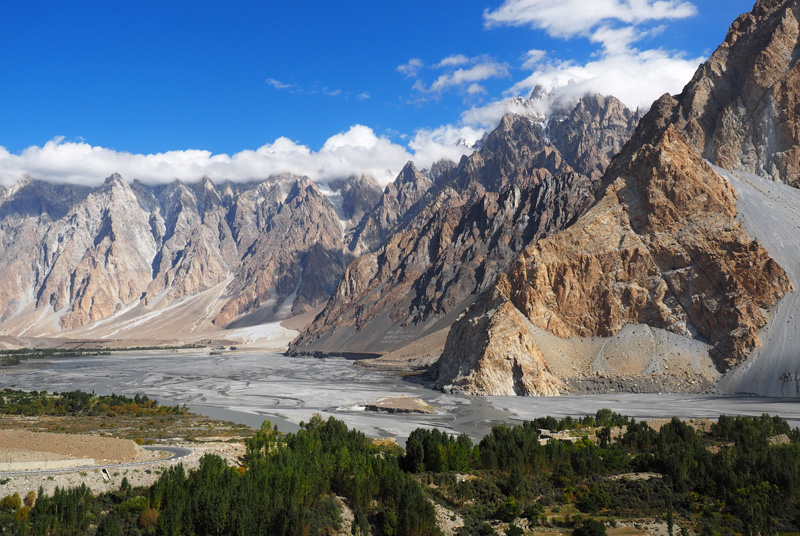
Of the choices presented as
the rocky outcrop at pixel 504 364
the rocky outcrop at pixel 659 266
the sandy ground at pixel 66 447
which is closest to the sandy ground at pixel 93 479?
the sandy ground at pixel 66 447

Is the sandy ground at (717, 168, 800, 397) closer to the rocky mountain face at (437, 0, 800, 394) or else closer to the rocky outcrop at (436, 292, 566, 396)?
the rocky mountain face at (437, 0, 800, 394)

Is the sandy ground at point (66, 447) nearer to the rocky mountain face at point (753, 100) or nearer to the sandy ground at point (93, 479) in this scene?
the sandy ground at point (93, 479)

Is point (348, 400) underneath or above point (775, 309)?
underneath

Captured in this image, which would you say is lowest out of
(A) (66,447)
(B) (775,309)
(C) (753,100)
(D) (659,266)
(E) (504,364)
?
(A) (66,447)

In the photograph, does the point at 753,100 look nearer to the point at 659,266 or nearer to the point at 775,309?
the point at 659,266

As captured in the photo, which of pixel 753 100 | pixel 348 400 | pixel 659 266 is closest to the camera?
pixel 348 400

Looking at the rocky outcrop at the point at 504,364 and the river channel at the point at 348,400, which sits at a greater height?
the rocky outcrop at the point at 504,364

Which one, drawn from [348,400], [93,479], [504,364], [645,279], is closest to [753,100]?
[645,279]
